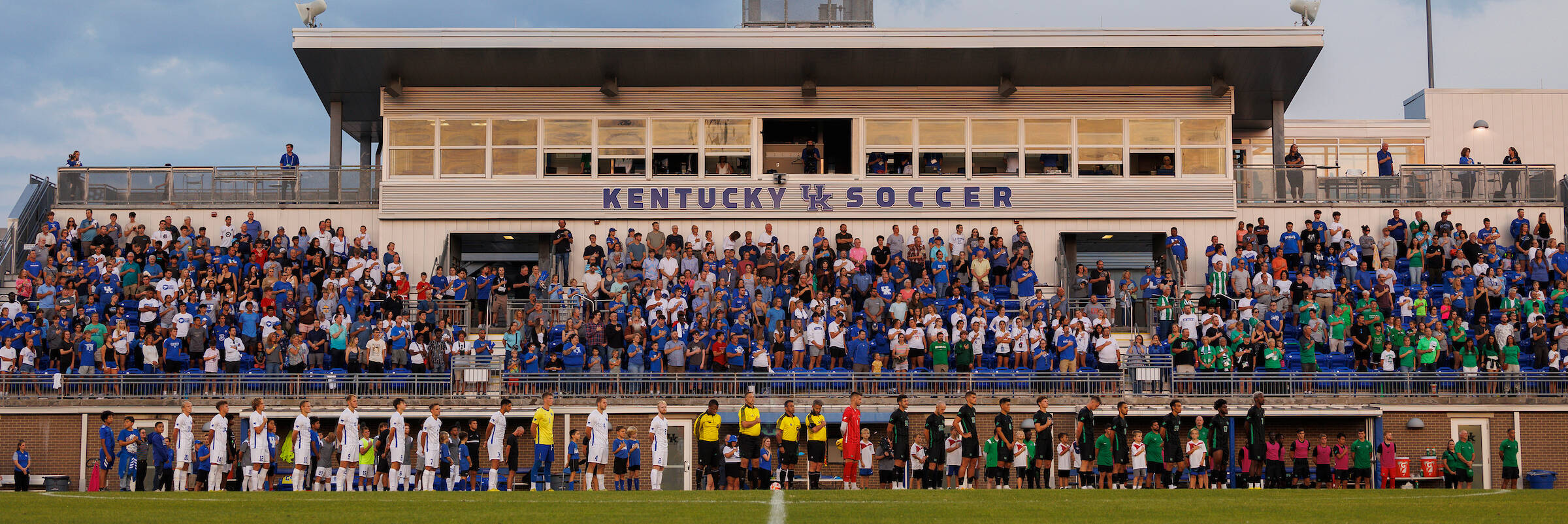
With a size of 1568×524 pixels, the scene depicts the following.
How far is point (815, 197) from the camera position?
2812cm

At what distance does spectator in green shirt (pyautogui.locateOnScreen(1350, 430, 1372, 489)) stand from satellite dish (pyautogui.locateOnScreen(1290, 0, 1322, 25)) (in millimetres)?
9756

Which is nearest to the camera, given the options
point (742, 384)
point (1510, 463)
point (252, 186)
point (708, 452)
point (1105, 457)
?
point (708, 452)

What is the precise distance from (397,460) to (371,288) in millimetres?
7582

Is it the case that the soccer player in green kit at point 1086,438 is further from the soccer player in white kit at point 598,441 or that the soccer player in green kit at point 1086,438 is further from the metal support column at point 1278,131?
the metal support column at point 1278,131

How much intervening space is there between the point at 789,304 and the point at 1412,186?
14.3m

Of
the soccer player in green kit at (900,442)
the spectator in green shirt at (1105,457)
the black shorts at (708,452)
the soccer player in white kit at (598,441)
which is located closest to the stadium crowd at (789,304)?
the spectator in green shirt at (1105,457)

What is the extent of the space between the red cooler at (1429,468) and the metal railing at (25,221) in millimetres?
25990

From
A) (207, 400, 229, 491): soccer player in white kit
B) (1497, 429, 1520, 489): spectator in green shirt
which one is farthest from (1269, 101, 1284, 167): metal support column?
(207, 400, 229, 491): soccer player in white kit

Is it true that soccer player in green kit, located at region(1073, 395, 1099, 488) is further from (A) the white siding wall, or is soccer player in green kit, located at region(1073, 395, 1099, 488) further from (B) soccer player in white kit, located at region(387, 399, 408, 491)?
(A) the white siding wall

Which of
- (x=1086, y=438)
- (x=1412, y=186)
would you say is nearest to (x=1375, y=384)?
(x=1086, y=438)

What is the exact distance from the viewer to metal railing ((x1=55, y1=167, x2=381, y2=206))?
2861 cm

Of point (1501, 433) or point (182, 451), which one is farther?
point (1501, 433)

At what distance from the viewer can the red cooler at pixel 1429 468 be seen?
70.6ft

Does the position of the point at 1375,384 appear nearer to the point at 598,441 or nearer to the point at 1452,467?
the point at 1452,467
